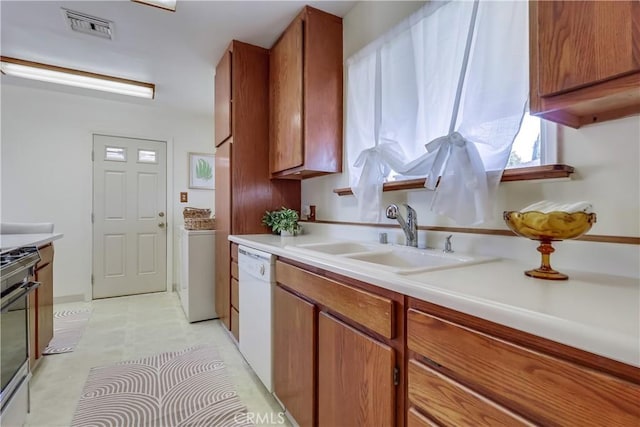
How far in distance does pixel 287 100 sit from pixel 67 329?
2730 millimetres

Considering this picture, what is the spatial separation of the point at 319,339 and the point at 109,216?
3563 millimetres

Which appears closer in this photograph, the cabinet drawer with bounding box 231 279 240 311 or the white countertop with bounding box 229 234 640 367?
the white countertop with bounding box 229 234 640 367

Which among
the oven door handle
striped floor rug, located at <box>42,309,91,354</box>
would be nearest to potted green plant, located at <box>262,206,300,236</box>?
the oven door handle

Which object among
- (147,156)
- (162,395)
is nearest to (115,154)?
(147,156)

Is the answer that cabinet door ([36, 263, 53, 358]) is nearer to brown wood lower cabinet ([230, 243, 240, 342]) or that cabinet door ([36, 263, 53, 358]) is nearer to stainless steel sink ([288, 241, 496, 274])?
brown wood lower cabinet ([230, 243, 240, 342])

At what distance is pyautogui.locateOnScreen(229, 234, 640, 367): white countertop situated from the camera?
485 mm

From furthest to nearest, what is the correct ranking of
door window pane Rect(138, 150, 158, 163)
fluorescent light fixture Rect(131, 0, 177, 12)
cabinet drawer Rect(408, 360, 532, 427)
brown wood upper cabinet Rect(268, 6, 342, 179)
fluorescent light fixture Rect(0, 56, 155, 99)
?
1. door window pane Rect(138, 150, 158, 163)
2. fluorescent light fixture Rect(0, 56, 155, 99)
3. brown wood upper cabinet Rect(268, 6, 342, 179)
4. fluorescent light fixture Rect(131, 0, 177, 12)
5. cabinet drawer Rect(408, 360, 532, 427)

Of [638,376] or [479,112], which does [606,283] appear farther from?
[479,112]

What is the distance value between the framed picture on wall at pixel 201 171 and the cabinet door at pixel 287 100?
205 centimetres

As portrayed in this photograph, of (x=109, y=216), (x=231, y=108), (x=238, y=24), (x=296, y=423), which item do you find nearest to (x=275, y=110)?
(x=231, y=108)

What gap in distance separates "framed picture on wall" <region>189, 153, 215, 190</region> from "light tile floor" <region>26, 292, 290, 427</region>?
1507 millimetres

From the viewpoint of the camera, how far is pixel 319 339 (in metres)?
1.20

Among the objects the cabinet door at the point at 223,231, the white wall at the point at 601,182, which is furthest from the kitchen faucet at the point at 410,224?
the cabinet door at the point at 223,231

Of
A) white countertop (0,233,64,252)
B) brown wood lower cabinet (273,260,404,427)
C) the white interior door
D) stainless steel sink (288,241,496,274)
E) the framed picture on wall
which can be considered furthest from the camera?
the framed picture on wall
